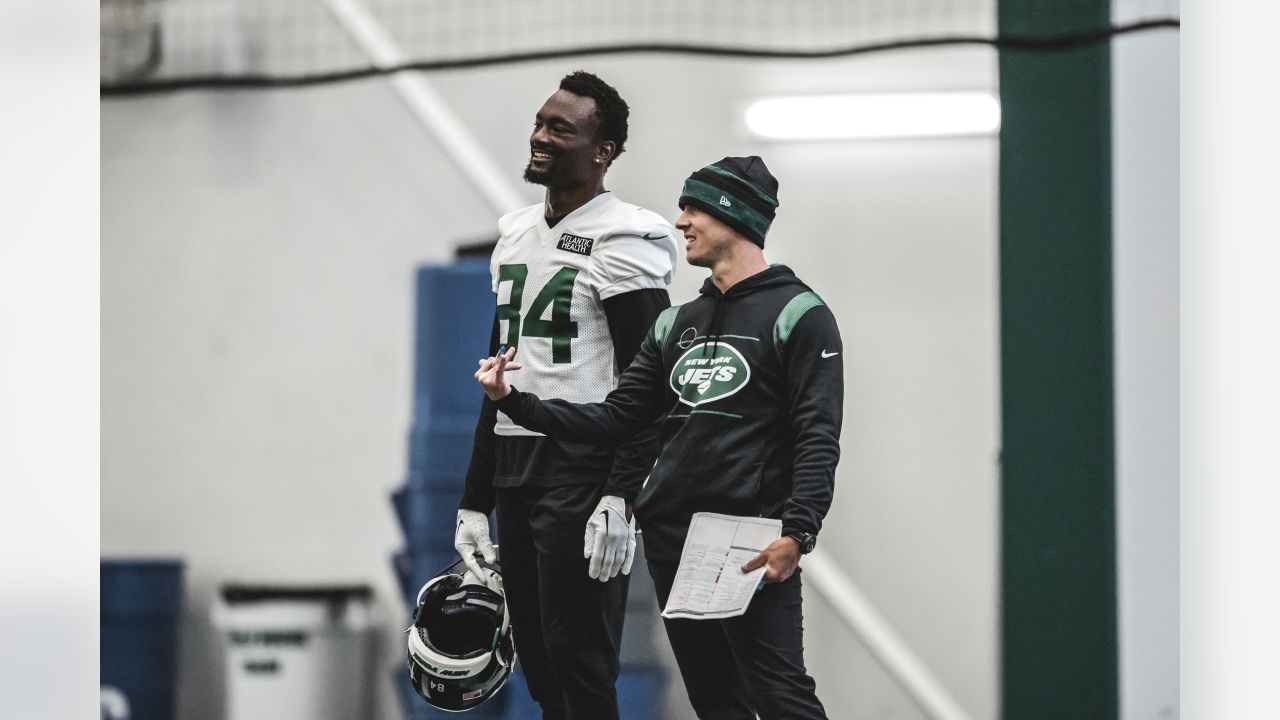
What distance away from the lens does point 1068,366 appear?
8.91ft

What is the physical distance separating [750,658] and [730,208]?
0.84m

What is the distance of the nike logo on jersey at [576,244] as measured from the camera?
2.56 metres

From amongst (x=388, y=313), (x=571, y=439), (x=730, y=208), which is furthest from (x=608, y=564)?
(x=388, y=313)

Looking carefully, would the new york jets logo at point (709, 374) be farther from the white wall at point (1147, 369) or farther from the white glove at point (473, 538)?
the white wall at point (1147, 369)

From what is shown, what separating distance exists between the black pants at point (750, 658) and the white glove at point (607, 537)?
0.12 meters

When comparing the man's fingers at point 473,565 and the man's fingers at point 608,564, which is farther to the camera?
the man's fingers at point 473,565

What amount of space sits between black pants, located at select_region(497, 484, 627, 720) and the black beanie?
59 cm

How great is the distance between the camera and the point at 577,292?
100 inches

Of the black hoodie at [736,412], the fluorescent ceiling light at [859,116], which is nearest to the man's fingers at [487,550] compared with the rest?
the black hoodie at [736,412]

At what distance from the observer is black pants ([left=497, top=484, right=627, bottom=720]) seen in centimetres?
250

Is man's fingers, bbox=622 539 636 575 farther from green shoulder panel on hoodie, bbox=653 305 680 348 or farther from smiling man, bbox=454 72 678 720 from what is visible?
green shoulder panel on hoodie, bbox=653 305 680 348

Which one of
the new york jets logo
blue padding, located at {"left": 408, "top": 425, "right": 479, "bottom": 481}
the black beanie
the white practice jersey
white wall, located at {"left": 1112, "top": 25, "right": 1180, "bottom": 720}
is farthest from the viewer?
blue padding, located at {"left": 408, "top": 425, "right": 479, "bottom": 481}

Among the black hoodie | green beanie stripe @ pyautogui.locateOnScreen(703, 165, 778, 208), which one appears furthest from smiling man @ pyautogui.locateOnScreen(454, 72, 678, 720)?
green beanie stripe @ pyautogui.locateOnScreen(703, 165, 778, 208)

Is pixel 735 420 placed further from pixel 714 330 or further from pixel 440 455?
pixel 440 455
